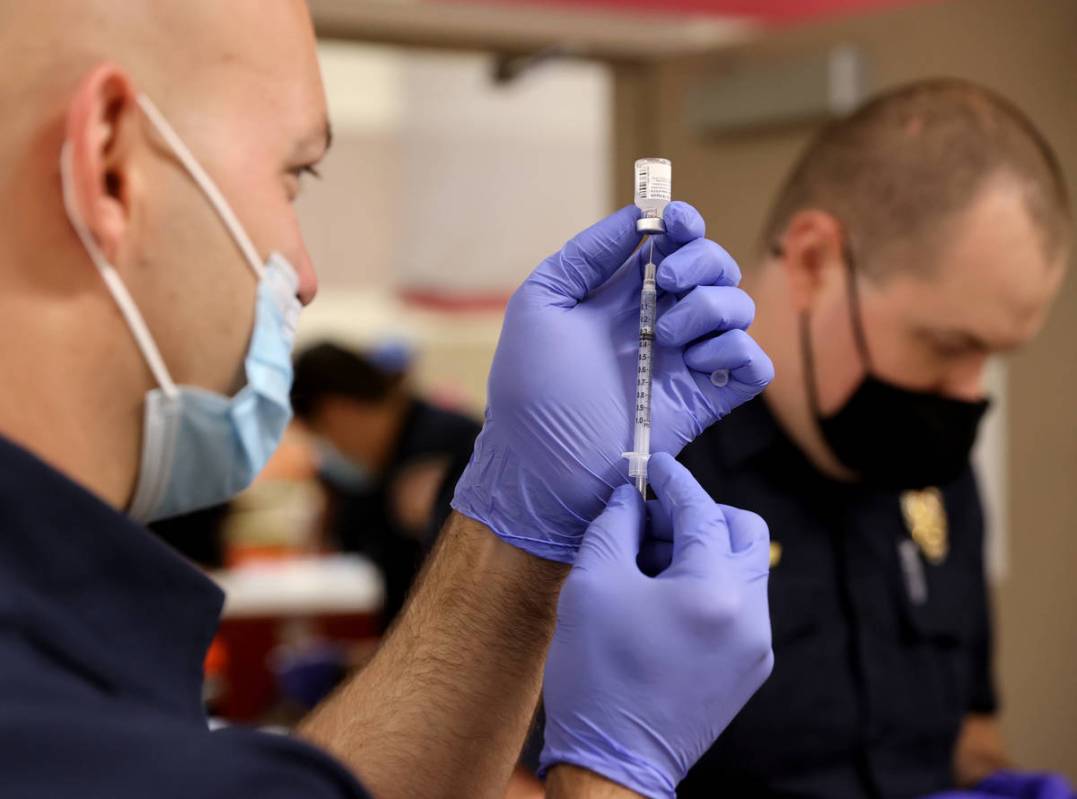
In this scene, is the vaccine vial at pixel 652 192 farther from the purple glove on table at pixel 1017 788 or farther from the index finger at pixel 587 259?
the purple glove on table at pixel 1017 788

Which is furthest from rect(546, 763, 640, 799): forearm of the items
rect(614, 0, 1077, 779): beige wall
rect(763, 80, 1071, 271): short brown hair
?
rect(614, 0, 1077, 779): beige wall

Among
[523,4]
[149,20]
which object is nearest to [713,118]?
[523,4]

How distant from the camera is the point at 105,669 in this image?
0.82 metres

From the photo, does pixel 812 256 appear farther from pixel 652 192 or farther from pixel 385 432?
pixel 385 432

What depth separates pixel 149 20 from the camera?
86 centimetres

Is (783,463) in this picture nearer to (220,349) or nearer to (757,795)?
(757,795)

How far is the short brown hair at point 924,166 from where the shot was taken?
164cm

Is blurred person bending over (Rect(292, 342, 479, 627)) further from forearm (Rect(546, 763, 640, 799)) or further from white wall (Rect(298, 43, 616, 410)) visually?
forearm (Rect(546, 763, 640, 799))

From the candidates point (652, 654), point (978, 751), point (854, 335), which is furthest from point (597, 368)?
point (978, 751)

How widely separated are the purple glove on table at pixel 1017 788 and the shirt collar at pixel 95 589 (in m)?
1.18

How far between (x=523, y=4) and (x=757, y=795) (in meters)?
1.70

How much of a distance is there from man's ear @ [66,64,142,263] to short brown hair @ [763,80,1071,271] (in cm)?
111

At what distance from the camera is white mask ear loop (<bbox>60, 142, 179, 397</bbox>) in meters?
0.81

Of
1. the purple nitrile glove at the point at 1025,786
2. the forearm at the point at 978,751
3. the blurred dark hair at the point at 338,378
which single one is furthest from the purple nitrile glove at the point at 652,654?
the blurred dark hair at the point at 338,378
